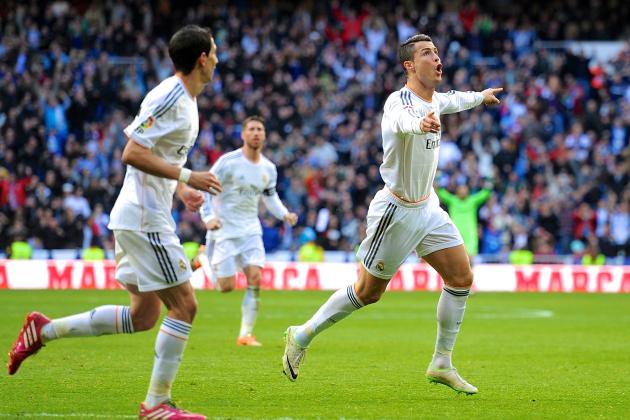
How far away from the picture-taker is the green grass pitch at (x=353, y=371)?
8.32 meters

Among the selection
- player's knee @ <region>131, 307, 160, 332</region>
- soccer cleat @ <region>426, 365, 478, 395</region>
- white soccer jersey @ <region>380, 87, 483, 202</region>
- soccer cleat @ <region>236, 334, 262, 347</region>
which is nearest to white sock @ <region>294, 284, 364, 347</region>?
soccer cleat @ <region>426, 365, 478, 395</region>

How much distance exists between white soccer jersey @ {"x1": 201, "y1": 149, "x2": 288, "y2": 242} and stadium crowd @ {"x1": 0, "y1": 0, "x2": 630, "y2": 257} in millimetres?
12162

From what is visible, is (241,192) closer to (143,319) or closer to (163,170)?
(143,319)

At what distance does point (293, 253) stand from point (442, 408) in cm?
1904

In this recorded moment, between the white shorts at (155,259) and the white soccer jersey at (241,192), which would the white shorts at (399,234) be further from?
the white soccer jersey at (241,192)

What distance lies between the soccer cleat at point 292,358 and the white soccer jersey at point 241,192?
17.0 feet

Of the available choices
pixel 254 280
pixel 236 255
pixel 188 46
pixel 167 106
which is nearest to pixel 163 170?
pixel 167 106

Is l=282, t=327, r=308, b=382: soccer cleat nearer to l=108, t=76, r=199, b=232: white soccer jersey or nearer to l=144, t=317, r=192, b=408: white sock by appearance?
l=144, t=317, r=192, b=408: white sock

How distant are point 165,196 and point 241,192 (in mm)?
7115

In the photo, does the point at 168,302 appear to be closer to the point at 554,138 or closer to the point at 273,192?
the point at 273,192

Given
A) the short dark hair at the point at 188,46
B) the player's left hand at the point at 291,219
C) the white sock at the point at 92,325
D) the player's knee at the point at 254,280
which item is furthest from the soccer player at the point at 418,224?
the player's knee at the point at 254,280

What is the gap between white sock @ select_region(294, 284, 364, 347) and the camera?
31.0 ft

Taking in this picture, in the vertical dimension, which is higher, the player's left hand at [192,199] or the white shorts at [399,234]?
the player's left hand at [192,199]

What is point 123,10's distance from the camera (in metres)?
33.3
